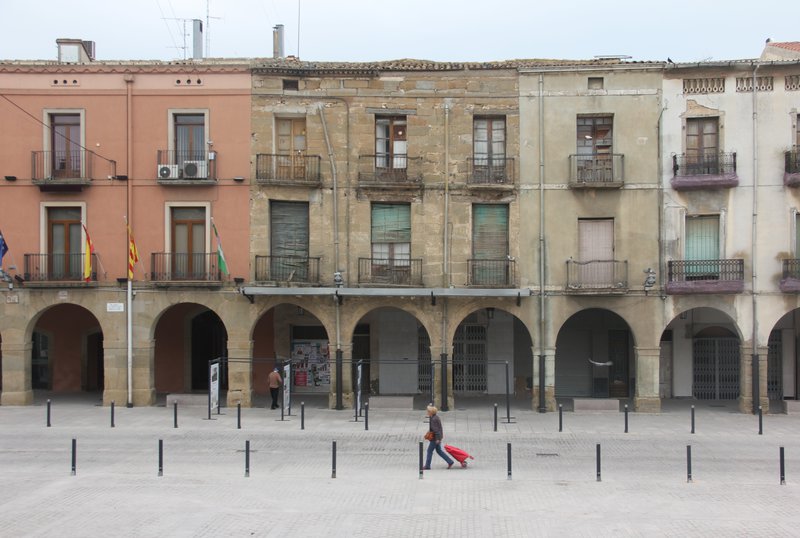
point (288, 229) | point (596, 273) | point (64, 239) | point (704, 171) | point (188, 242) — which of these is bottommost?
point (596, 273)

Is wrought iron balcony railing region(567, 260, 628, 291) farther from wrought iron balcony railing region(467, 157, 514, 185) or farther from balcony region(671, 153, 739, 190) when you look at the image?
wrought iron balcony railing region(467, 157, 514, 185)

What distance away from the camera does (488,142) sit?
27.6 metres

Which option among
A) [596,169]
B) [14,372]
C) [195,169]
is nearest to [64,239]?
[14,372]

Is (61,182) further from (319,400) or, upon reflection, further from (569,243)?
(569,243)

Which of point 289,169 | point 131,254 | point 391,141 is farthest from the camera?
point 391,141

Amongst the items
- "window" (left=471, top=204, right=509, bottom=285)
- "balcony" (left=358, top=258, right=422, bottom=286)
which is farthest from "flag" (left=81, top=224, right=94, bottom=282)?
"window" (left=471, top=204, right=509, bottom=285)

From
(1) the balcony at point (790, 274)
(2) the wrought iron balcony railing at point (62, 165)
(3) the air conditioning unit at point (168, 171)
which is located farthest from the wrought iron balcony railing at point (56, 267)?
(1) the balcony at point (790, 274)

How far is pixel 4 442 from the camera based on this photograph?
21203 millimetres

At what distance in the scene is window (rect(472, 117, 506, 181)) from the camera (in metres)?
27.4

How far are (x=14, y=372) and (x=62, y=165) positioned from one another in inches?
285

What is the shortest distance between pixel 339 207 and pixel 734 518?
16.5m

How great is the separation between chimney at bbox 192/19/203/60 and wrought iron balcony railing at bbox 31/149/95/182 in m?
6.17

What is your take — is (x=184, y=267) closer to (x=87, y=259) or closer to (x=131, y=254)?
(x=131, y=254)

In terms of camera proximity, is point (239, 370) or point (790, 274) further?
point (239, 370)
